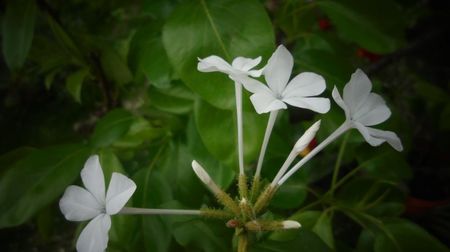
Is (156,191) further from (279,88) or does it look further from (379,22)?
(379,22)

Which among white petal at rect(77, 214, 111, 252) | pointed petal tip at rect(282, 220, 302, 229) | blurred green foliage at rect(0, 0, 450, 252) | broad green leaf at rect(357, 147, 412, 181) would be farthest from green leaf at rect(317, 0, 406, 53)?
white petal at rect(77, 214, 111, 252)

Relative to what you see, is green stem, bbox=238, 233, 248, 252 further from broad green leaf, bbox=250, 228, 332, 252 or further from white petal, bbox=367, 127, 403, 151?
white petal, bbox=367, 127, 403, 151

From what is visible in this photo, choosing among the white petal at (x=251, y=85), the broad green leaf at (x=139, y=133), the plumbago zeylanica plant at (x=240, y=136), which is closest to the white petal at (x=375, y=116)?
the plumbago zeylanica plant at (x=240, y=136)

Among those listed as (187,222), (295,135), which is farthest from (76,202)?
(295,135)

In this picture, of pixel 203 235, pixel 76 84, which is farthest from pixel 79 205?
pixel 76 84

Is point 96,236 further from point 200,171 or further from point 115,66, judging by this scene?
point 115,66

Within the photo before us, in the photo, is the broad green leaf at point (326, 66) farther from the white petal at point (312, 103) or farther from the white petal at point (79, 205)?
the white petal at point (79, 205)
